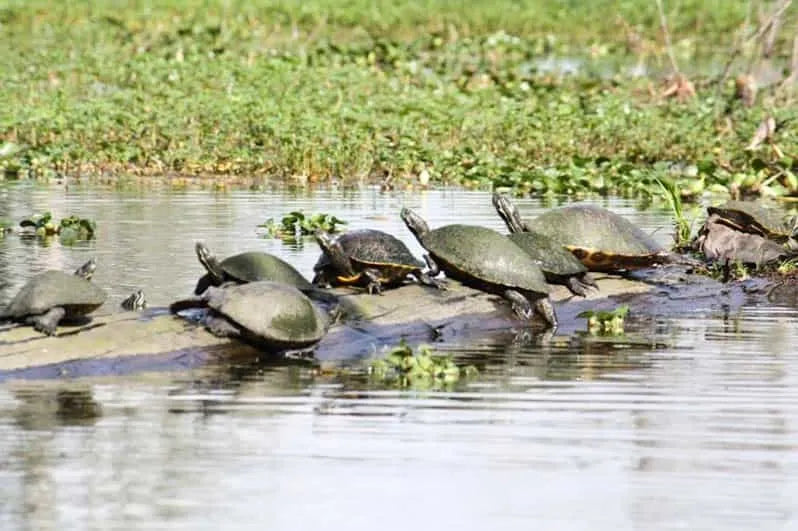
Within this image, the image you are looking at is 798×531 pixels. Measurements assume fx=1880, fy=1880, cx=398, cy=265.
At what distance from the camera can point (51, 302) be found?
8.71 meters

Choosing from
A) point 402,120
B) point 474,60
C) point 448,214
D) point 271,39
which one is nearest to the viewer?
point 448,214

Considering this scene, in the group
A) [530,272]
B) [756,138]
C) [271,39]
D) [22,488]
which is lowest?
[22,488]

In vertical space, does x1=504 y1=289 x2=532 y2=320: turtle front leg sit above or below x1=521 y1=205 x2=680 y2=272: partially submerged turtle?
below

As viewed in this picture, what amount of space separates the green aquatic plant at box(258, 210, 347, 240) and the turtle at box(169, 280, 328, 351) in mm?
4809

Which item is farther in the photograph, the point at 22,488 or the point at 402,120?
the point at 402,120

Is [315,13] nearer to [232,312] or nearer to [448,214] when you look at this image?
[448,214]

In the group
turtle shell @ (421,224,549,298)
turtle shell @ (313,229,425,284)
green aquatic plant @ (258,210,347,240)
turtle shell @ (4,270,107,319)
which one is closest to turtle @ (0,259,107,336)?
turtle shell @ (4,270,107,319)

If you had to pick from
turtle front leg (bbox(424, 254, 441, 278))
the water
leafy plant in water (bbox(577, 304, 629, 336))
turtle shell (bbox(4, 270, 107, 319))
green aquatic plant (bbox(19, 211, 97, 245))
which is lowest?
the water

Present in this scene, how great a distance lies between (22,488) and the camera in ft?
21.8

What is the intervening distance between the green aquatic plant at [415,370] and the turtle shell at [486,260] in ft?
4.34

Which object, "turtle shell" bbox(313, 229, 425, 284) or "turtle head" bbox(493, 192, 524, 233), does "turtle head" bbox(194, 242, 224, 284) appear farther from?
"turtle head" bbox(493, 192, 524, 233)

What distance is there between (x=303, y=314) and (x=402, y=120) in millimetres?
11602

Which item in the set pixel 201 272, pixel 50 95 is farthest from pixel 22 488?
pixel 50 95

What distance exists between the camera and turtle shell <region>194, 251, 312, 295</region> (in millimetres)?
9766
